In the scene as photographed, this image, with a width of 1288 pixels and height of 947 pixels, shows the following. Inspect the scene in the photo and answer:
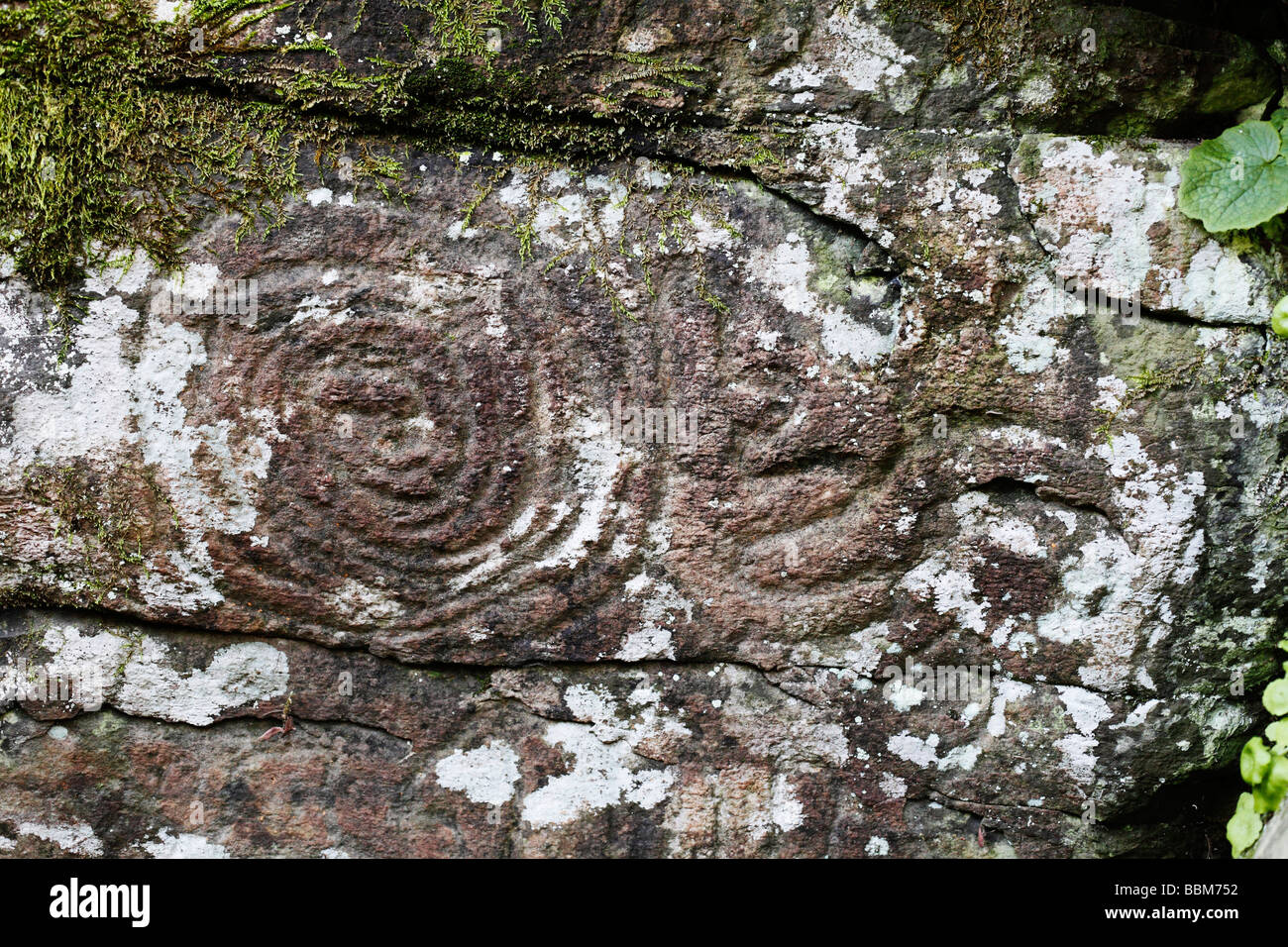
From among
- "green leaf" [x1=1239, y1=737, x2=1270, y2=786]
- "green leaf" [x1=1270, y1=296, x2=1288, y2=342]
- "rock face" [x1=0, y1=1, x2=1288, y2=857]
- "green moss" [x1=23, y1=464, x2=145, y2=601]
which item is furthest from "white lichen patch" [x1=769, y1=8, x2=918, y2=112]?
"green moss" [x1=23, y1=464, x2=145, y2=601]

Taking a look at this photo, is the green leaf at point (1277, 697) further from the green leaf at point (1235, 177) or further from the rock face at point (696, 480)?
the green leaf at point (1235, 177)

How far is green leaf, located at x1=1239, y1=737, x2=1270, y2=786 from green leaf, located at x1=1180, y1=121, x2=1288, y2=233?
126 cm

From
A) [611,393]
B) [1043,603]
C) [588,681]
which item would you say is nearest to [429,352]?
[611,393]

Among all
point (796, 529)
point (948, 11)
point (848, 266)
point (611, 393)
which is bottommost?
point (796, 529)

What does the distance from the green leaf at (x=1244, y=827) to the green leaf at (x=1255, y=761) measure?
0.06 m

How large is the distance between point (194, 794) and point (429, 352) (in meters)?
1.39

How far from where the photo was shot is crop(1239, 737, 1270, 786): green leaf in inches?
88.9

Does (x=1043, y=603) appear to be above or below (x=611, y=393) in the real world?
below

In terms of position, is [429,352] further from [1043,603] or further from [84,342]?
[1043,603]

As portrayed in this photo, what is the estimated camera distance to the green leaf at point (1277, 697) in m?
2.25

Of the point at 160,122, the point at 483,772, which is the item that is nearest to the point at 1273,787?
the point at 483,772

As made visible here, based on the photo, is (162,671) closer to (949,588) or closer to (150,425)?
(150,425)

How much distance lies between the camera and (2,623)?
8.20 ft

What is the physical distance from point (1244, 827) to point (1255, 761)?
17cm
